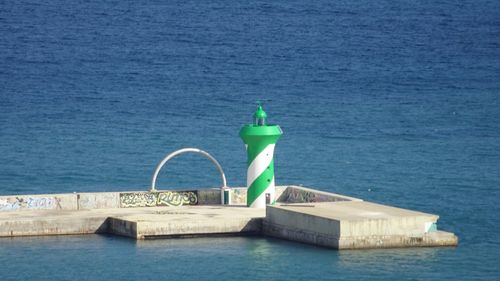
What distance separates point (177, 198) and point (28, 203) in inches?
174

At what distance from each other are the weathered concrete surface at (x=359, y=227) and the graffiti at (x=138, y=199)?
15.9ft

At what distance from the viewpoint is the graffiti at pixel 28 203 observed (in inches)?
1953

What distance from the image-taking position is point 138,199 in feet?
167

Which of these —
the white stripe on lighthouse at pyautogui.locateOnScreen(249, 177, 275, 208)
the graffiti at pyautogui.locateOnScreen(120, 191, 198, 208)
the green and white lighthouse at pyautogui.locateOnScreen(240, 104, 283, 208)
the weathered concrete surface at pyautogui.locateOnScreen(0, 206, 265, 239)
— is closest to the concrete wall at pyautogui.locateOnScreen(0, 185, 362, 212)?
the graffiti at pyautogui.locateOnScreen(120, 191, 198, 208)

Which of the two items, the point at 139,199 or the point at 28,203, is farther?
the point at 139,199

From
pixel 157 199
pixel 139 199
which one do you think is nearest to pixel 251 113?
pixel 157 199

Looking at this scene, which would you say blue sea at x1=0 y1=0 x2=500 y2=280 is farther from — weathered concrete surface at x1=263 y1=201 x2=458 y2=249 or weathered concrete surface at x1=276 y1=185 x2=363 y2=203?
weathered concrete surface at x1=276 y1=185 x2=363 y2=203

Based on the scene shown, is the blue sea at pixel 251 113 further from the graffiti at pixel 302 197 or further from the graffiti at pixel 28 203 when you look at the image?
the graffiti at pixel 302 197

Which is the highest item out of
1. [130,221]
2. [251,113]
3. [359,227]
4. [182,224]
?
[251,113]

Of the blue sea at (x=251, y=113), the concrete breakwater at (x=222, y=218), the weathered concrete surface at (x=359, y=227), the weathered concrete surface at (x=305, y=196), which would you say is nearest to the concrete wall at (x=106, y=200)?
the concrete breakwater at (x=222, y=218)

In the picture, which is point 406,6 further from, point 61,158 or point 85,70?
point 61,158

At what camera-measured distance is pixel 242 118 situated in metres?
94.0

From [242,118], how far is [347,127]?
6832 millimetres

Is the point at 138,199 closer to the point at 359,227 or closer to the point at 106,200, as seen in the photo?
the point at 106,200
